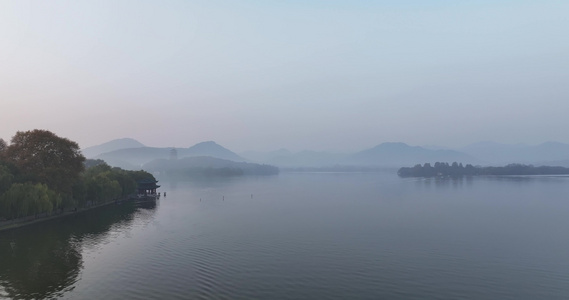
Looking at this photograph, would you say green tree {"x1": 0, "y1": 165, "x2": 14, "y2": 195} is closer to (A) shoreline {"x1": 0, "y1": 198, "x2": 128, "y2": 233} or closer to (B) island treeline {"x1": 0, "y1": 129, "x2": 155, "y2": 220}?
(B) island treeline {"x1": 0, "y1": 129, "x2": 155, "y2": 220}

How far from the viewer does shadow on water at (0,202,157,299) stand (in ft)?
127

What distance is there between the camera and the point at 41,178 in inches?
3300

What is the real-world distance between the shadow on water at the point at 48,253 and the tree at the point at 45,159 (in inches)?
405

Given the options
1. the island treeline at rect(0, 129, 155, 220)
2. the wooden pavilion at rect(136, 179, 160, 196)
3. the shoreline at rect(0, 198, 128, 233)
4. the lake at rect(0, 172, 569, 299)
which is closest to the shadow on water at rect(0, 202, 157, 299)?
the lake at rect(0, 172, 569, 299)

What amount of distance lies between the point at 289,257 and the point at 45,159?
73.0 m

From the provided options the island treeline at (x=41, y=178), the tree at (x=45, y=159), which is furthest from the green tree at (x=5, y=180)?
the tree at (x=45, y=159)

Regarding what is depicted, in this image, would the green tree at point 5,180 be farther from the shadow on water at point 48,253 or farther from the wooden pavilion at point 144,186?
the wooden pavilion at point 144,186

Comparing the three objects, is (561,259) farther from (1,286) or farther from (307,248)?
(1,286)

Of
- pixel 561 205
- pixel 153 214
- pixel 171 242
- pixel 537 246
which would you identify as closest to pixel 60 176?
pixel 153 214

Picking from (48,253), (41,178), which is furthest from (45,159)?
(48,253)

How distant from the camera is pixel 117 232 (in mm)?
71062

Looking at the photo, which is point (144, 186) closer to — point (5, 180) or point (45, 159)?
point (45, 159)

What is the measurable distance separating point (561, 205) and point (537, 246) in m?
72.8

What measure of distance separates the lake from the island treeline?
5.16 metres
